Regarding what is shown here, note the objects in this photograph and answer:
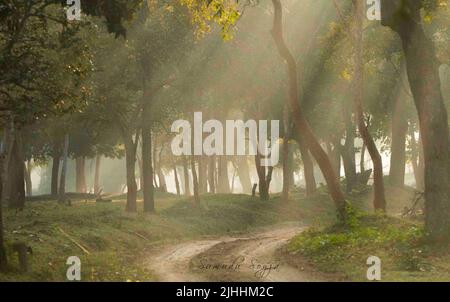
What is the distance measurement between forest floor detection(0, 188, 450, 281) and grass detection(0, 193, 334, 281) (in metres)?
0.05

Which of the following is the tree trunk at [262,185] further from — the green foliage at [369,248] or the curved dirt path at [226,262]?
the green foliage at [369,248]

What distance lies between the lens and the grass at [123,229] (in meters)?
17.0

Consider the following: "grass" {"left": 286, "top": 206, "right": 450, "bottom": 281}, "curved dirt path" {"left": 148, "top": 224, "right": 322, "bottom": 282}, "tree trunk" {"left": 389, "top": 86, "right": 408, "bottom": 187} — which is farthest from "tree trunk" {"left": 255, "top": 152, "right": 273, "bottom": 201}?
"grass" {"left": 286, "top": 206, "right": 450, "bottom": 281}

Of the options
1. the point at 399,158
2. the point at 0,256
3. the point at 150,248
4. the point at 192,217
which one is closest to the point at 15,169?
the point at 192,217

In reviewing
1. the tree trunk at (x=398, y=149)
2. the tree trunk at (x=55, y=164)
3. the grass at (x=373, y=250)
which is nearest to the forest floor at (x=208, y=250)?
the grass at (x=373, y=250)

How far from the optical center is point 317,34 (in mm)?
42344

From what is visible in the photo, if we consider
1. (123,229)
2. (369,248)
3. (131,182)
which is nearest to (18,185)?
(131,182)

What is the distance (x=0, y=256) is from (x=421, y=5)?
14607 millimetres

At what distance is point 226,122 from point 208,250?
126 ft

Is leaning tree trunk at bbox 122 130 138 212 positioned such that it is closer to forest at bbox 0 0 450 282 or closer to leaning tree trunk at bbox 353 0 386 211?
forest at bbox 0 0 450 282

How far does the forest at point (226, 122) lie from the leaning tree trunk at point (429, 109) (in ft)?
0.14

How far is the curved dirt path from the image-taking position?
16.3 m
